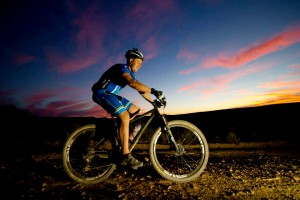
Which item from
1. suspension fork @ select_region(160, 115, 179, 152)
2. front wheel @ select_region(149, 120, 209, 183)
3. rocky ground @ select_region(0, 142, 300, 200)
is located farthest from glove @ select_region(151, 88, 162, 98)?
rocky ground @ select_region(0, 142, 300, 200)

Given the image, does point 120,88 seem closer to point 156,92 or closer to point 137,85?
point 137,85

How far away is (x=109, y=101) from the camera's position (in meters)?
4.02

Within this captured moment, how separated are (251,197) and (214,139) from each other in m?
11.2

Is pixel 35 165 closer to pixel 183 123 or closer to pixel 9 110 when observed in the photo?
pixel 183 123

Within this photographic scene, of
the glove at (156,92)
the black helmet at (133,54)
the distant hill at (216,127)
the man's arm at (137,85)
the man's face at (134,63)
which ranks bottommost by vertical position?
the distant hill at (216,127)

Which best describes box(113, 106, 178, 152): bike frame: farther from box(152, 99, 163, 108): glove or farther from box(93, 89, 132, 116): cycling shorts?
box(93, 89, 132, 116): cycling shorts

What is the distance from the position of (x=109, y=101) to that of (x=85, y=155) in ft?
4.12

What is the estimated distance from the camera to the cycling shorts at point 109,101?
399cm

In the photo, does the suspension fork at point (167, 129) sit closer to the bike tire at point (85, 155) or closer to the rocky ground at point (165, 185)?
the rocky ground at point (165, 185)

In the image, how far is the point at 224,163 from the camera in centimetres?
502

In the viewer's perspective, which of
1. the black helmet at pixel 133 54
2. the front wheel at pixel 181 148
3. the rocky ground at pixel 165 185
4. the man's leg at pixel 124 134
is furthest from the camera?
the black helmet at pixel 133 54

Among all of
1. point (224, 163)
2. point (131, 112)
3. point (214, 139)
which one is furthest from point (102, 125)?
point (214, 139)

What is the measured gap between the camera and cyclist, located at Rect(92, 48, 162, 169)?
3908mm

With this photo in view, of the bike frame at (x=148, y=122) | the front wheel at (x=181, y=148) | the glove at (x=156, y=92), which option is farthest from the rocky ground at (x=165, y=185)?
the glove at (x=156, y=92)
